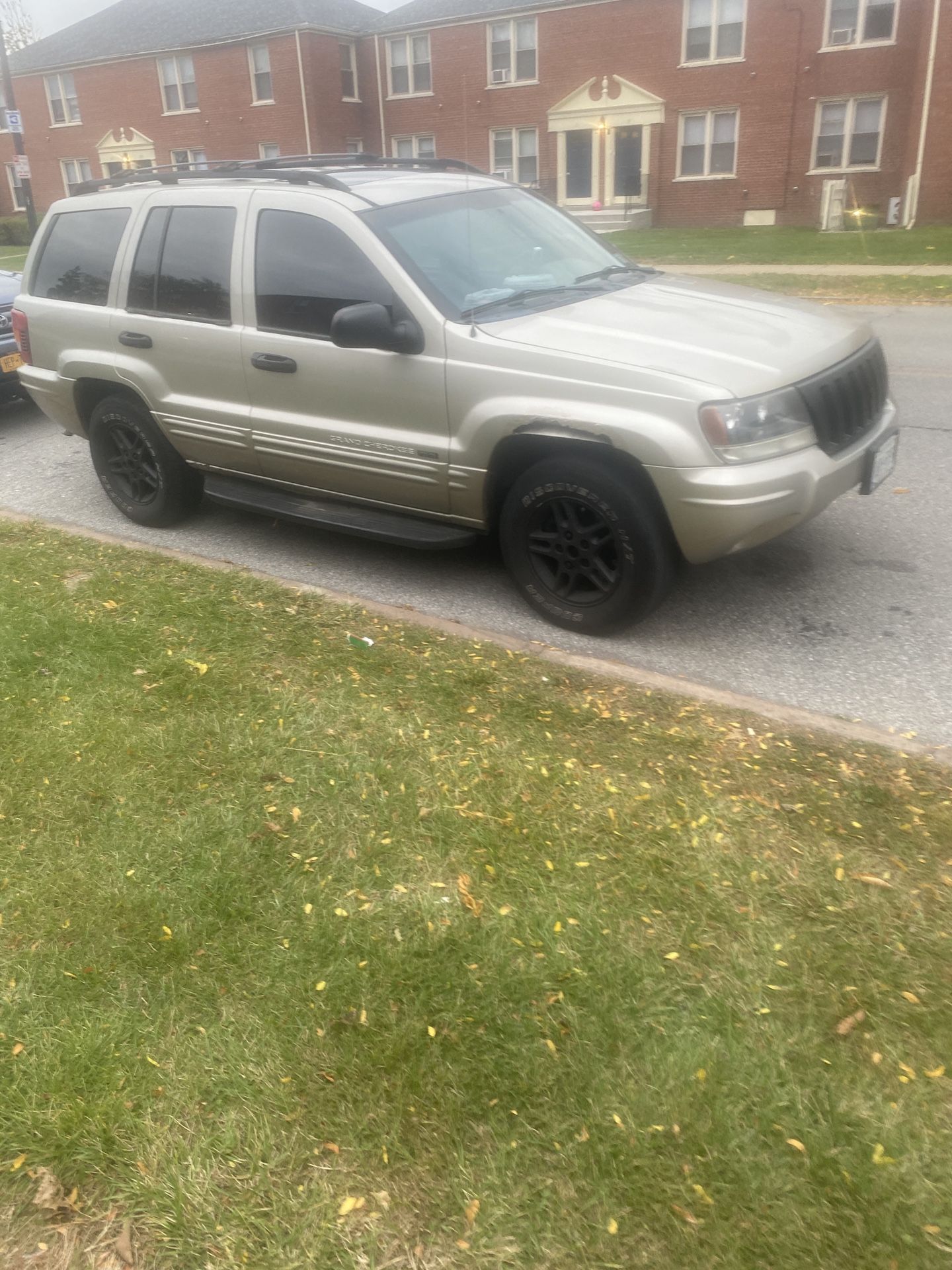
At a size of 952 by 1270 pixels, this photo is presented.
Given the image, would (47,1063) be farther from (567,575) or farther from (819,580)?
(819,580)

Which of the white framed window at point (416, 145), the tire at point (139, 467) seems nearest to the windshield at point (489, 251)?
the tire at point (139, 467)

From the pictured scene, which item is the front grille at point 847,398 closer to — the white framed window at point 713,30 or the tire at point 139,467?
the tire at point 139,467

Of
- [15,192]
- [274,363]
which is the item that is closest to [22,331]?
[274,363]

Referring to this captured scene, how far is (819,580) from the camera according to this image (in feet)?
17.0

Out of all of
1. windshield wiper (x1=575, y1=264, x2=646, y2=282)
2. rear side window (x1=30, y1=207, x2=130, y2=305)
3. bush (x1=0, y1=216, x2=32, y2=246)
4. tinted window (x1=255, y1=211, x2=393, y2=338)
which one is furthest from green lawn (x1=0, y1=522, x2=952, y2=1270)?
bush (x1=0, y1=216, x2=32, y2=246)

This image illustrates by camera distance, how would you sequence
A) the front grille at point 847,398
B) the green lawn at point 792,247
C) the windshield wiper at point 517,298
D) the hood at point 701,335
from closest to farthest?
1. the hood at point 701,335
2. the front grille at point 847,398
3. the windshield wiper at point 517,298
4. the green lawn at point 792,247

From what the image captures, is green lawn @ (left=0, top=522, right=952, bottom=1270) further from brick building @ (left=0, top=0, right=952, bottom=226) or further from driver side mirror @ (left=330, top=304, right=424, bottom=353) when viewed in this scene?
brick building @ (left=0, top=0, right=952, bottom=226)

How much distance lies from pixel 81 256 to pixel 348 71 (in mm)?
35468

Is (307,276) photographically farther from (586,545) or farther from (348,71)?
(348,71)

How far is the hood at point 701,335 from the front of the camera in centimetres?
417

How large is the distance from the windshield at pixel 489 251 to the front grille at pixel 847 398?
4.22ft

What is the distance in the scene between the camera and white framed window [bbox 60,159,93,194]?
43.2m

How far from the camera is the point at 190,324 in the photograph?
5.61 m

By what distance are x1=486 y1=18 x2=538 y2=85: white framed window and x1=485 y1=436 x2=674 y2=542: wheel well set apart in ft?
104
